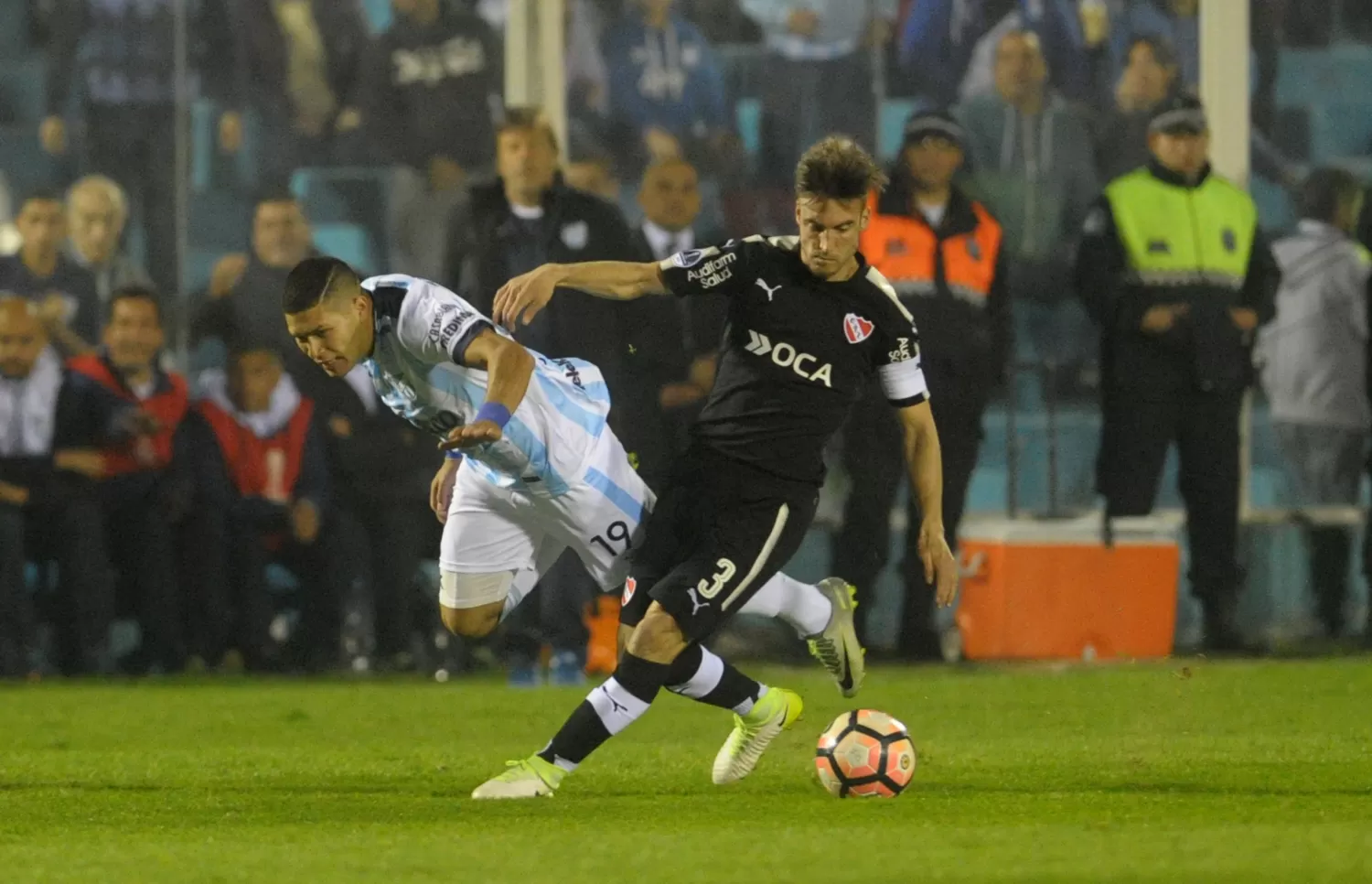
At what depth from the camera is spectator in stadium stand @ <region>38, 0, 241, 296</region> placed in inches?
497

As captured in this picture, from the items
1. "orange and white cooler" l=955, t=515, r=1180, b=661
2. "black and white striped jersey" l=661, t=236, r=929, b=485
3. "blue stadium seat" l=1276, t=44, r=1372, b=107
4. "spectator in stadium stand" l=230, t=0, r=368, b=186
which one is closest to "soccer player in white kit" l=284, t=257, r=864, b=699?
"black and white striped jersey" l=661, t=236, r=929, b=485

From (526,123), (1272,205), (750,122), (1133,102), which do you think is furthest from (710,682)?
(1272,205)

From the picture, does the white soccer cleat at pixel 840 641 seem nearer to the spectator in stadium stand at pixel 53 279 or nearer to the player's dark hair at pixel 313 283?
the player's dark hair at pixel 313 283

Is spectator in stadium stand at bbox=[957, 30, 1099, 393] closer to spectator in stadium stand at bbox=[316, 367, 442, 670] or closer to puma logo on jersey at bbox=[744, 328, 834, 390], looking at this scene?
spectator in stadium stand at bbox=[316, 367, 442, 670]

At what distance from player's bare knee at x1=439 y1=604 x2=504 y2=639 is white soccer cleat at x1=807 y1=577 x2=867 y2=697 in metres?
1.03

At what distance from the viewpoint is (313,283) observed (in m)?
6.66

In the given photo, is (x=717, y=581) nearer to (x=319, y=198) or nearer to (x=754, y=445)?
(x=754, y=445)

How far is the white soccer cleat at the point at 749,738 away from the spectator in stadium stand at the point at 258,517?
5127 millimetres

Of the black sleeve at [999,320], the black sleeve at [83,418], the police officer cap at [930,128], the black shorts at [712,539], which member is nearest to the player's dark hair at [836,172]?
the black shorts at [712,539]

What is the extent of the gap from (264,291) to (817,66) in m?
3.17

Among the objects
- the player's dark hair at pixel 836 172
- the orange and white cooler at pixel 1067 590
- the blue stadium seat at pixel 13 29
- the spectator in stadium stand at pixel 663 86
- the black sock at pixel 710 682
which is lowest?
the orange and white cooler at pixel 1067 590

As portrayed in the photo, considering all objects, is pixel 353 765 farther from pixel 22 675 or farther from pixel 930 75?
pixel 930 75

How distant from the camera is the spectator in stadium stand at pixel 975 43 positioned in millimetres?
12508

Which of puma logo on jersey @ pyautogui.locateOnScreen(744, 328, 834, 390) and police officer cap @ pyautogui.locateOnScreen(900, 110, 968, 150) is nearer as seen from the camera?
puma logo on jersey @ pyautogui.locateOnScreen(744, 328, 834, 390)
